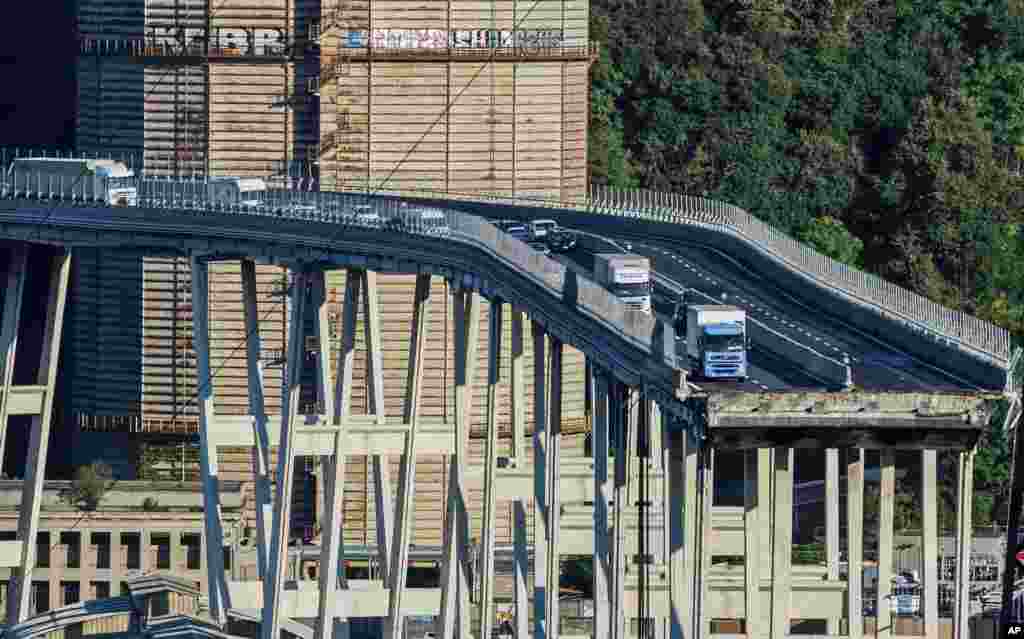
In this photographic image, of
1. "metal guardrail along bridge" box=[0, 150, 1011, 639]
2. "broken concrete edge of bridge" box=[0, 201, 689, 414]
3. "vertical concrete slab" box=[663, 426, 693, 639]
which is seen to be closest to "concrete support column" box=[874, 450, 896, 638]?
"metal guardrail along bridge" box=[0, 150, 1011, 639]

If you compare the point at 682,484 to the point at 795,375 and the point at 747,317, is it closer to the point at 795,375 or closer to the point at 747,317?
the point at 795,375

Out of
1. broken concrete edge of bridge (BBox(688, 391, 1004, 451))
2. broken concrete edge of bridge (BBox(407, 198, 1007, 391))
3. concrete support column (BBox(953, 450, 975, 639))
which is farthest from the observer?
broken concrete edge of bridge (BBox(407, 198, 1007, 391))

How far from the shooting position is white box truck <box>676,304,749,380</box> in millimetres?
144875

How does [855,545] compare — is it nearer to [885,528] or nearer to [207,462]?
[885,528]

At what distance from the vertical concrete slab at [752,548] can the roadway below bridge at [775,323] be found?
7.71 ft

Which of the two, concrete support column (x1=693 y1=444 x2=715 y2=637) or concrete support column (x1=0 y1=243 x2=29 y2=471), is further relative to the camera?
concrete support column (x1=0 y1=243 x2=29 y2=471)

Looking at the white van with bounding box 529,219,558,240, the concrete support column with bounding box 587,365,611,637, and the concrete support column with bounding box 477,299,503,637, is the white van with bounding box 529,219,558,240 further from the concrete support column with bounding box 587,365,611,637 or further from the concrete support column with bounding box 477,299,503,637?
the concrete support column with bounding box 587,365,611,637

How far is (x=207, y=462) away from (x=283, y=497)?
190 inches

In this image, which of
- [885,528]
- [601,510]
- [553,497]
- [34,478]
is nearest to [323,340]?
[34,478]

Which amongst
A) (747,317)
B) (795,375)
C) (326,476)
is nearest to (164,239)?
(326,476)

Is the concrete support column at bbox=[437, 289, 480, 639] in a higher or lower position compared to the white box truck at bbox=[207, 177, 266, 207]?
lower

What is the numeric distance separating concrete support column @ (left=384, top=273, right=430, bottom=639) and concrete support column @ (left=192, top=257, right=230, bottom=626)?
6342mm

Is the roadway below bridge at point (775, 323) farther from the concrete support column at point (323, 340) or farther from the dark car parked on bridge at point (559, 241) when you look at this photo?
the concrete support column at point (323, 340)

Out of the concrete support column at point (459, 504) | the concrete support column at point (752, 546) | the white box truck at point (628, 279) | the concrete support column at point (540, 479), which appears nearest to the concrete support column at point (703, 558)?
the concrete support column at point (752, 546)
